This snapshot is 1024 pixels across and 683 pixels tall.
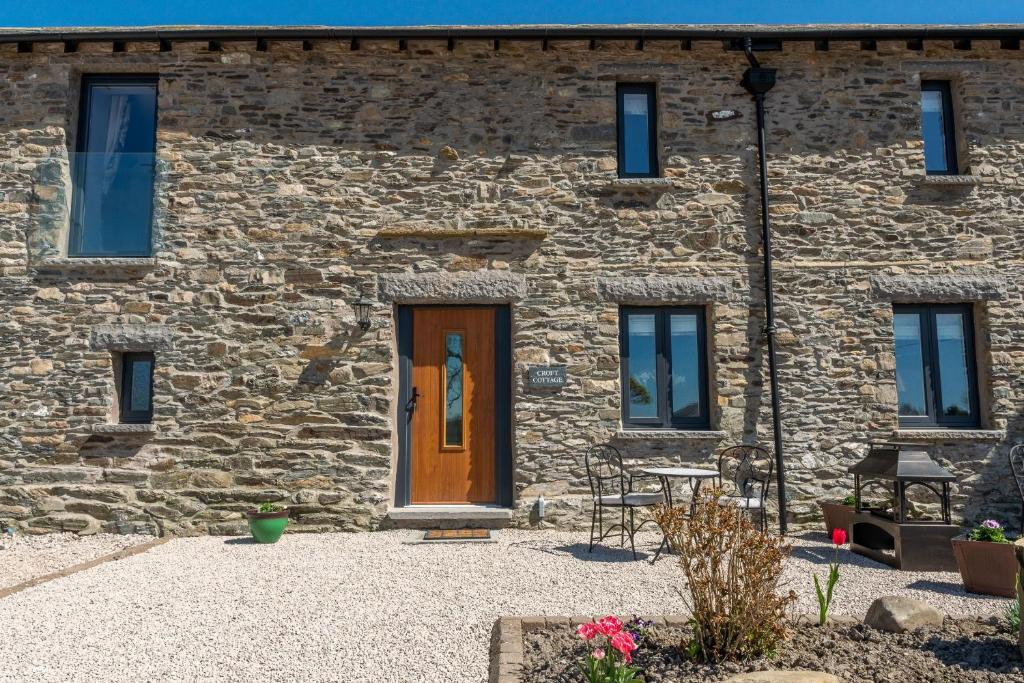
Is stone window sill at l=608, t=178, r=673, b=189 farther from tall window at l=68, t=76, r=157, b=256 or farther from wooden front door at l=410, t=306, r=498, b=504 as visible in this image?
tall window at l=68, t=76, r=157, b=256

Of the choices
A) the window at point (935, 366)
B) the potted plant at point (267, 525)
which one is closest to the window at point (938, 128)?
the window at point (935, 366)

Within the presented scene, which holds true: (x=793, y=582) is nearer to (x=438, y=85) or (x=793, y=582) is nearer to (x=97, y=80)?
(x=438, y=85)

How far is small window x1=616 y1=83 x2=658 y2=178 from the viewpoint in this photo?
7723 mm

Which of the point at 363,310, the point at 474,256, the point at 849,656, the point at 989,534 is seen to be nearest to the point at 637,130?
the point at 474,256

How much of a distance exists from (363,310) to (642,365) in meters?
3.01

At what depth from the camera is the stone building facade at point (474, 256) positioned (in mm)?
7066

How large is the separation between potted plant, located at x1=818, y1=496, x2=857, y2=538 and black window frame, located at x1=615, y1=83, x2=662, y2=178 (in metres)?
3.91

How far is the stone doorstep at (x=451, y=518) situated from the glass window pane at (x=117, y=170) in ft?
12.9

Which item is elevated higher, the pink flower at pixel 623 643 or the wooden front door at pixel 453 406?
the wooden front door at pixel 453 406

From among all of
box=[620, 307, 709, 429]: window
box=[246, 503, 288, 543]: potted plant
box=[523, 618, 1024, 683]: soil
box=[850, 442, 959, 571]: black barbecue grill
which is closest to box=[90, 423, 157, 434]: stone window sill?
box=[246, 503, 288, 543]: potted plant

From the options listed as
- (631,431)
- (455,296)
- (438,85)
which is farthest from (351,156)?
(631,431)

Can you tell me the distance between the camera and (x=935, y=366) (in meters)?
7.39

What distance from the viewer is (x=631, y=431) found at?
7094 millimetres

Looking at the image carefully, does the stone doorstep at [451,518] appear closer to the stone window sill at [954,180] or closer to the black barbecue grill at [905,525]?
the black barbecue grill at [905,525]
